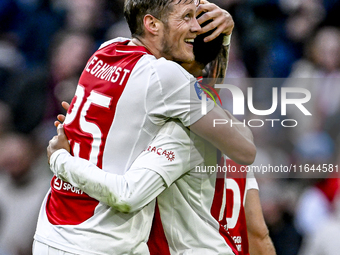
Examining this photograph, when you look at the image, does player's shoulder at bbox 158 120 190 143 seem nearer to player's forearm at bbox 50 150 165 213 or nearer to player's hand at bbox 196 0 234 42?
player's forearm at bbox 50 150 165 213

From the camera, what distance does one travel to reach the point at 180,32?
214 cm

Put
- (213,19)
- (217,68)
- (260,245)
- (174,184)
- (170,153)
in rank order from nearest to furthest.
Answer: (170,153), (174,184), (213,19), (217,68), (260,245)

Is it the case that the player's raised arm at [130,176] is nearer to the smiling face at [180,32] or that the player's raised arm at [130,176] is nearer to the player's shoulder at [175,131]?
the player's shoulder at [175,131]

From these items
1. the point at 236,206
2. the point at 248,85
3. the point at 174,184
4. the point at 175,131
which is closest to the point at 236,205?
the point at 236,206

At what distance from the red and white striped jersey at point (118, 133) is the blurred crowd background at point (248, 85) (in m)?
1.46

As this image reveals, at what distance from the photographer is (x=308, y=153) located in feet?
13.1

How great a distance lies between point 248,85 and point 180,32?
2.29 m

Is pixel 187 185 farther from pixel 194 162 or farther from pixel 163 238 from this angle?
pixel 163 238

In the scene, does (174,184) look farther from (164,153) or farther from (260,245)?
(260,245)

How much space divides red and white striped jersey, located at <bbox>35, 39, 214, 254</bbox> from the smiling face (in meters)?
0.20

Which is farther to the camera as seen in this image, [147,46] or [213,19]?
[213,19]

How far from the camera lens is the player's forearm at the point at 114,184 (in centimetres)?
181

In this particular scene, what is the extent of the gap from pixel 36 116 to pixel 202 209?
227 centimetres

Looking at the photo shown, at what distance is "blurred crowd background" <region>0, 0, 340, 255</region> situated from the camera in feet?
11.7
